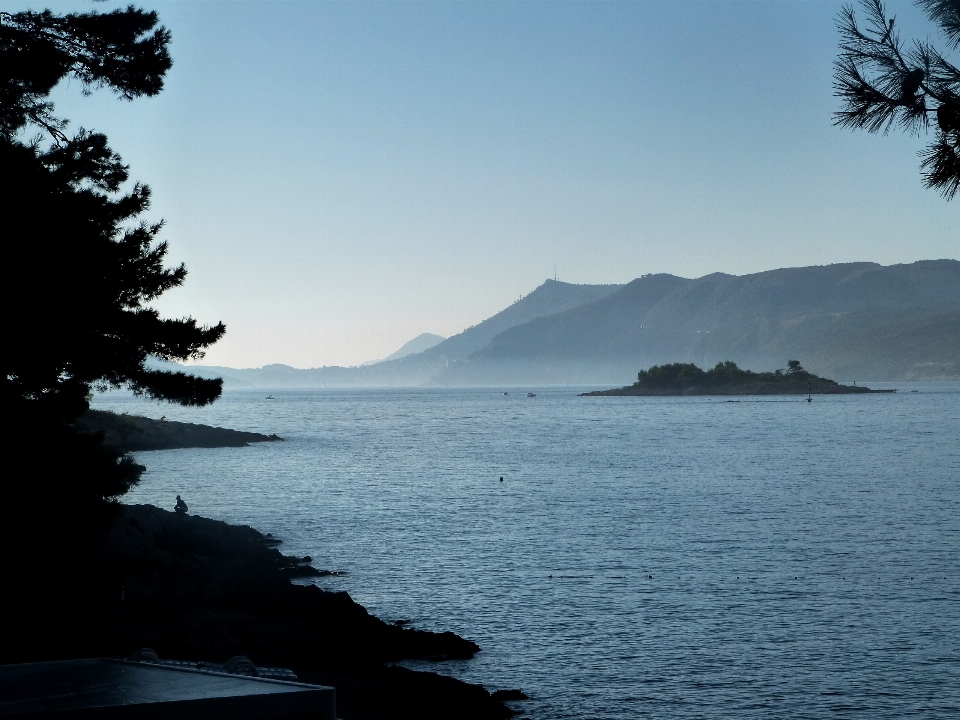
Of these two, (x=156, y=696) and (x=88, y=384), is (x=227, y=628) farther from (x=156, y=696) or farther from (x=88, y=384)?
(x=156, y=696)

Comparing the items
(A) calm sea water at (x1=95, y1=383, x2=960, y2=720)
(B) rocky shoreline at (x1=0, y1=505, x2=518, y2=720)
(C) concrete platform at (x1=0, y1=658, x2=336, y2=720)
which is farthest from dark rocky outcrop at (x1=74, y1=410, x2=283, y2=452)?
(C) concrete platform at (x1=0, y1=658, x2=336, y2=720)

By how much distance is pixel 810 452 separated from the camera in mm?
85562

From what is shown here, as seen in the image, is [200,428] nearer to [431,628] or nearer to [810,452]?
→ [810,452]

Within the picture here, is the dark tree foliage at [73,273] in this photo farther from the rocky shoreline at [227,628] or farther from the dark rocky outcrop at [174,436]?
the dark rocky outcrop at [174,436]

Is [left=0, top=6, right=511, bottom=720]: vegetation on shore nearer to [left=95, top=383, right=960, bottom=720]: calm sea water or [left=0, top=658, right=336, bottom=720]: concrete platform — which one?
[left=95, top=383, right=960, bottom=720]: calm sea water

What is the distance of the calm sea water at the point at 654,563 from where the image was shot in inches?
744

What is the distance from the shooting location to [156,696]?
23.1 feet

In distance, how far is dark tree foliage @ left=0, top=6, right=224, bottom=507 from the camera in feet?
46.3

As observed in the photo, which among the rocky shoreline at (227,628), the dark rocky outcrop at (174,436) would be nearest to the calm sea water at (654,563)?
the rocky shoreline at (227,628)

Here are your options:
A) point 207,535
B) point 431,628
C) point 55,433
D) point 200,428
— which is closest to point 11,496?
point 55,433

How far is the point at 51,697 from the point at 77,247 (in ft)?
29.9

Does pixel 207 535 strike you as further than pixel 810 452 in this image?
No

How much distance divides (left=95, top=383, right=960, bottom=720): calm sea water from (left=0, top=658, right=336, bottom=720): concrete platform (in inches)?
414

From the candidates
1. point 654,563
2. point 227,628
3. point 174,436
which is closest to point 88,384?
point 227,628
